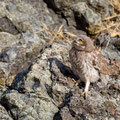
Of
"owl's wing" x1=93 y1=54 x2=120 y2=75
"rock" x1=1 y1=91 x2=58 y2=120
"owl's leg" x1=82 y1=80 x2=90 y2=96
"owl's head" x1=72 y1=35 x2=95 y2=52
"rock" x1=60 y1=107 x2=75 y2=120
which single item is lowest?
"rock" x1=1 y1=91 x2=58 y2=120

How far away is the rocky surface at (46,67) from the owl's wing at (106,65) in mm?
176

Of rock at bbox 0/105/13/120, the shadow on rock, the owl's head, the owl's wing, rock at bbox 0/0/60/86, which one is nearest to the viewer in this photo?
rock at bbox 0/105/13/120

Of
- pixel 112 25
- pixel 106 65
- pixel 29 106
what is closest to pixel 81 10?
pixel 112 25

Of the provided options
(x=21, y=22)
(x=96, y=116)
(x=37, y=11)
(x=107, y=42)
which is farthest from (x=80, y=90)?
(x=37, y=11)

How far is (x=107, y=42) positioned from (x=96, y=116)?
3.86 meters

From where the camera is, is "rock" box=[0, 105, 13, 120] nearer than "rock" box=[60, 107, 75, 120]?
No

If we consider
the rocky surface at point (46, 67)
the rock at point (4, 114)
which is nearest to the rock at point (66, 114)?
the rocky surface at point (46, 67)

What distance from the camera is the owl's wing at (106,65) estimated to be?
692 centimetres

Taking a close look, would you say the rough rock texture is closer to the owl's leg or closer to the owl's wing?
the owl's wing

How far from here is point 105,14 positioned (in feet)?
35.8

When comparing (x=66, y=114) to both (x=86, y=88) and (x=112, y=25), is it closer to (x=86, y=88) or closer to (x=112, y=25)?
(x=86, y=88)

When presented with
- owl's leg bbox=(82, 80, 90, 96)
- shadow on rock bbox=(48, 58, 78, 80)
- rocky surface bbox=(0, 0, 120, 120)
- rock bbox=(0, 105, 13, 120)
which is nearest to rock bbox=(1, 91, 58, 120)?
rocky surface bbox=(0, 0, 120, 120)

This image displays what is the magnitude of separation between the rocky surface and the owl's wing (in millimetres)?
176

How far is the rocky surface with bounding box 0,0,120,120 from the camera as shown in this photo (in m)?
6.05
